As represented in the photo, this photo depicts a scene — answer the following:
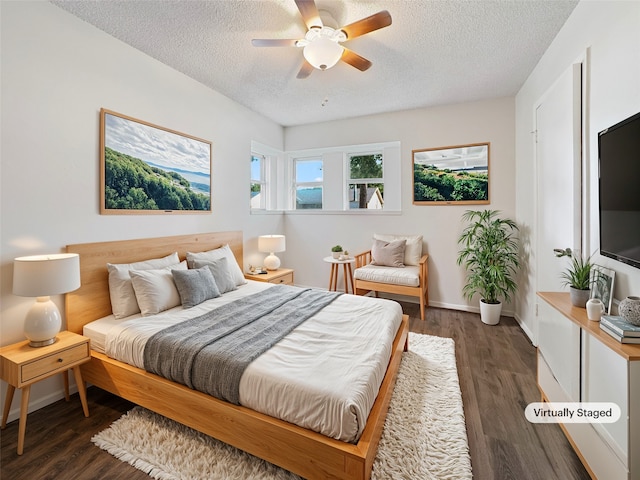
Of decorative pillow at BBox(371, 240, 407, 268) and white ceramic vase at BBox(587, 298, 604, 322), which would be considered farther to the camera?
decorative pillow at BBox(371, 240, 407, 268)

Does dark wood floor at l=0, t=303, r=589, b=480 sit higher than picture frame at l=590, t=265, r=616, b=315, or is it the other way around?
picture frame at l=590, t=265, r=616, b=315

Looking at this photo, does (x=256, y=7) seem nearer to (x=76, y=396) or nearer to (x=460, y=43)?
(x=460, y=43)

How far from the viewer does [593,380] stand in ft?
4.59

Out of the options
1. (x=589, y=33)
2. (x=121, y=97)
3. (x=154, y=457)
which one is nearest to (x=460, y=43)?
(x=589, y=33)

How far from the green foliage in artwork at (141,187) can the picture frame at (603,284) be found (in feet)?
11.2

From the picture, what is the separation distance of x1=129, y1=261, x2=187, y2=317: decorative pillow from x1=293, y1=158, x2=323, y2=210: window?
291cm

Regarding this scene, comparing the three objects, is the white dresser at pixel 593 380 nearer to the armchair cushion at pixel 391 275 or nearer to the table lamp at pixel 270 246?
the armchair cushion at pixel 391 275

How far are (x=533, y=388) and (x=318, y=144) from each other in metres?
4.05

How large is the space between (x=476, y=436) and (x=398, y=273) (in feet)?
6.86

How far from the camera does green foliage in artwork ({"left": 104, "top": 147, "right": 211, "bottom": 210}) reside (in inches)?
98.0

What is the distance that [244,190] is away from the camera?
406cm

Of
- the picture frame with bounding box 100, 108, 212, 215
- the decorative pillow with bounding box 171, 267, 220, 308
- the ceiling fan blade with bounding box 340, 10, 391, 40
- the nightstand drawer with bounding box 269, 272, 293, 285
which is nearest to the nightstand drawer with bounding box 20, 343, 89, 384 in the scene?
the decorative pillow with bounding box 171, 267, 220, 308

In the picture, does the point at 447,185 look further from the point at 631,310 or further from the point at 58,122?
the point at 58,122

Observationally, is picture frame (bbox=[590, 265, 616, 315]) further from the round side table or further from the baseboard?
the baseboard
